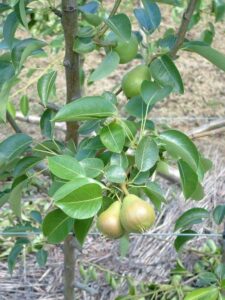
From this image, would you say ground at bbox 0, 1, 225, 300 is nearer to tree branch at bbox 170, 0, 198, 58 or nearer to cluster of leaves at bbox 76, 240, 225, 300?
cluster of leaves at bbox 76, 240, 225, 300

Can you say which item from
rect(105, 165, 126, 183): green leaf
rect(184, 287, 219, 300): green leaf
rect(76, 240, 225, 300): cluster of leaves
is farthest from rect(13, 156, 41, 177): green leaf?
rect(76, 240, 225, 300): cluster of leaves

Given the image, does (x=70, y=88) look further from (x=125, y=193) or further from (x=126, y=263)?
(x=126, y=263)

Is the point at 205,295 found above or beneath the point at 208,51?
beneath

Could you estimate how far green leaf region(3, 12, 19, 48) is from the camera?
100 centimetres

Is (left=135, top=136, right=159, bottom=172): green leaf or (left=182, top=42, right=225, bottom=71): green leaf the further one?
(left=182, top=42, right=225, bottom=71): green leaf

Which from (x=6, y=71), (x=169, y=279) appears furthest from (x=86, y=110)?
(x=169, y=279)

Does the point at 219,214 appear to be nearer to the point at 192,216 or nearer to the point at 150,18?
the point at 192,216

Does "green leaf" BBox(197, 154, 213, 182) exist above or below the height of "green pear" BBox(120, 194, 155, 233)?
above

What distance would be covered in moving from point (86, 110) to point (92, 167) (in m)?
0.08

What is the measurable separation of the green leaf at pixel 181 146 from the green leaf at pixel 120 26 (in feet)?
0.54

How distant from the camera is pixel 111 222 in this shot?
778mm

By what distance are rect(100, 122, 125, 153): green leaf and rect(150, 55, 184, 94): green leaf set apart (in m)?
0.16

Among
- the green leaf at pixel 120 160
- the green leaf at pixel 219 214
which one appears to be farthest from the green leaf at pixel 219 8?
the green leaf at pixel 120 160

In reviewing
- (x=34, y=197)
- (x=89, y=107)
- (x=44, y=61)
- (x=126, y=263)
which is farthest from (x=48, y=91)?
(x=44, y=61)
